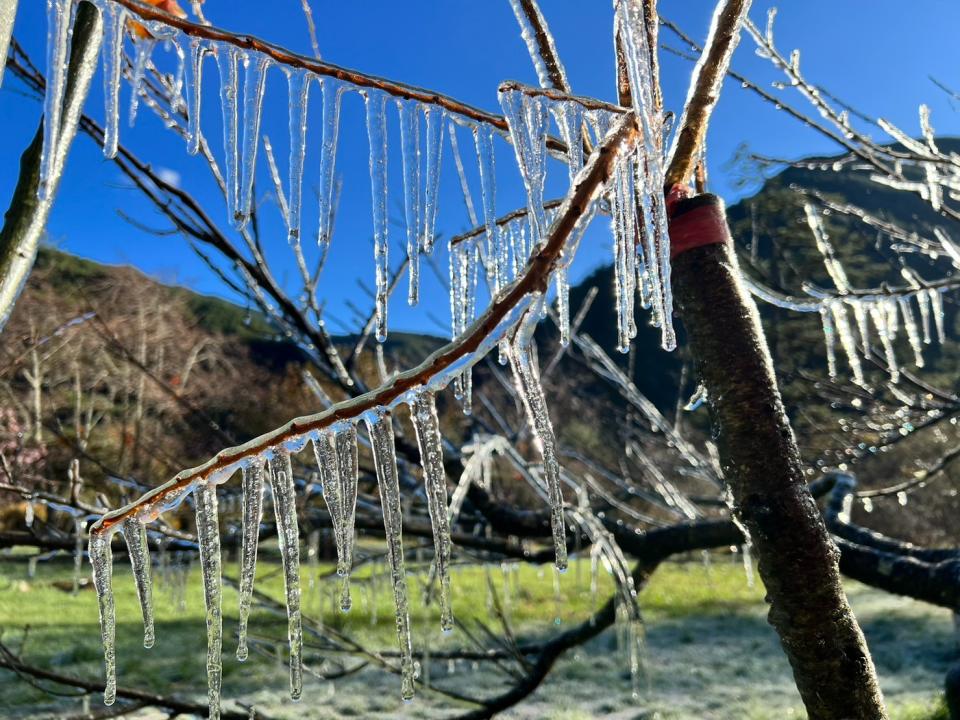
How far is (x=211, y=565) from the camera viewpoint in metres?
0.78

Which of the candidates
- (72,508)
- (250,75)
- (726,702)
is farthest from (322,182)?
(726,702)

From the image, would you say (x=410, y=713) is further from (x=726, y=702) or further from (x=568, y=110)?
(x=568, y=110)

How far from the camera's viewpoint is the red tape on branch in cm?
98

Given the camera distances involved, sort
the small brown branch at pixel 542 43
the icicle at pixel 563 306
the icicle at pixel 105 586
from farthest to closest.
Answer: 1. the icicle at pixel 563 306
2. the small brown branch at pixel 542 43
3. the icicle at pixel 105 586

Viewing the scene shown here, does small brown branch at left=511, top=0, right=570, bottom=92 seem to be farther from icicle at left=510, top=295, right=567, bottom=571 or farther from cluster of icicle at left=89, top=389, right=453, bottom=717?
cluster of icicle at left=89, top=389, right=453, bottom=717

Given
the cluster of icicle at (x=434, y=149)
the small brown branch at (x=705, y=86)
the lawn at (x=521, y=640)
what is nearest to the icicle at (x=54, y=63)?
the cluster of icicle at (x=434, y=149)

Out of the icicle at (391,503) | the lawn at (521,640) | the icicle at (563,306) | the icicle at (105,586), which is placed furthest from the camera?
the lawn at (521,640)

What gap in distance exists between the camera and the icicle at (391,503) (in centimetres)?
60

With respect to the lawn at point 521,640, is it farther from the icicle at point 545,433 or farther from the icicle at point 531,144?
the icicle at point 531,144

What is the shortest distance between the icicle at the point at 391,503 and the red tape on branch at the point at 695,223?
1.87ft

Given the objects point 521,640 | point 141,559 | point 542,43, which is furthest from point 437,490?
point 521,640

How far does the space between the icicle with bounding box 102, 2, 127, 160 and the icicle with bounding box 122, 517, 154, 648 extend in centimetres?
62

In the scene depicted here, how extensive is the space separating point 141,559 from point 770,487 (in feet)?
2.72

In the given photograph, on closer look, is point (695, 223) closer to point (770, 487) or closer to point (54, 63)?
point (770, 487)
